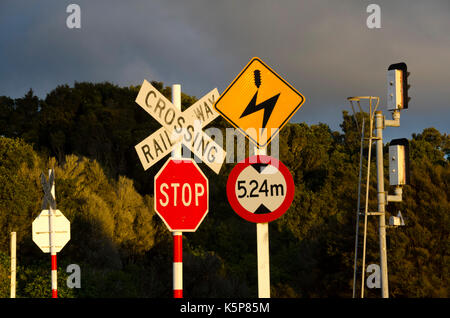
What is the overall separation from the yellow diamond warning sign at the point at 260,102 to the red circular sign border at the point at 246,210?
0.91 ft

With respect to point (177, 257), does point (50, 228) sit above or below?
above

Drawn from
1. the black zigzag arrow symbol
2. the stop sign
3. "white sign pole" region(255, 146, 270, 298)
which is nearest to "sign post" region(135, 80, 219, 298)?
the stop sign

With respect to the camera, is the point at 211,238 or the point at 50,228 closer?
the point at 50,228

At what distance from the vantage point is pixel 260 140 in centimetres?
766

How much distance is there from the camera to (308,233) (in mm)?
55844

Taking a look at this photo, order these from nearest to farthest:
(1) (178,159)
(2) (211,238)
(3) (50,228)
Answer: (1) (178,159), (3) (50,228), (2) (211,238)

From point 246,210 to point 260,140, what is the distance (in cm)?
74

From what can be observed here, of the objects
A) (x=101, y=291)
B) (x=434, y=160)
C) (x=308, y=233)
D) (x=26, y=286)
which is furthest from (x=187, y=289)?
(x=434, y=160)

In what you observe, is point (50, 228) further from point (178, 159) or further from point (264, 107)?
point (264, 107)

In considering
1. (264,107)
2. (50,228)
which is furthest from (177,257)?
(50,228)

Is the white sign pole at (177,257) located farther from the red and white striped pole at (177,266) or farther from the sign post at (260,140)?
the sign post at (260,140)

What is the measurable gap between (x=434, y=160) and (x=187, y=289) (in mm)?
25474

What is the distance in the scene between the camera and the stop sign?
7.98 meters

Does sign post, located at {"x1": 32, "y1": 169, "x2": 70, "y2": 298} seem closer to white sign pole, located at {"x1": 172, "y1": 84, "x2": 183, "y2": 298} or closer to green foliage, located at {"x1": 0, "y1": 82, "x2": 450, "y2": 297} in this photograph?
white sign pole, located at {"x1": 172, "y1": 84, "x2": 183, "y2": 298}
